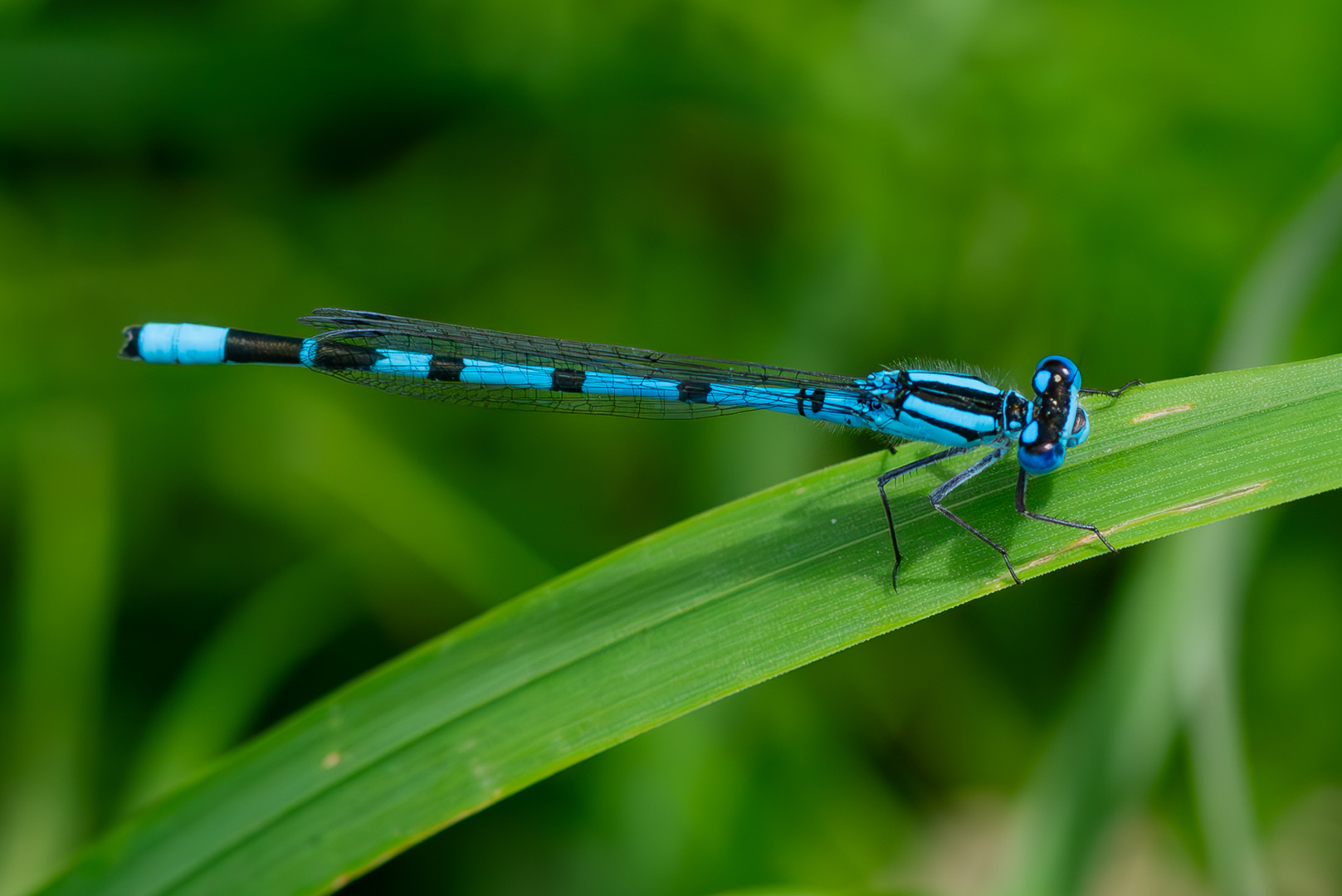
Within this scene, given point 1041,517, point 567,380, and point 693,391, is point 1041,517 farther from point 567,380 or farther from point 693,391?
point 567,380

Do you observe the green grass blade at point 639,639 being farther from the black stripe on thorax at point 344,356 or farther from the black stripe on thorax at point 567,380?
the black stripe on thorax at point 344,356

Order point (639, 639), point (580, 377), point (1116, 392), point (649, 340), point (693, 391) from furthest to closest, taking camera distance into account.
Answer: point (649, 340) → point (580, 377) → point (693, 391) → point (1116, 392) → point (639, 639)

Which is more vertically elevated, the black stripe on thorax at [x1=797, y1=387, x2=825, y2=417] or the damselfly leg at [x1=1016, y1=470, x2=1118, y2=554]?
the black stripe on thorax at [x1=797, y1=387, x2=825, y2=417]

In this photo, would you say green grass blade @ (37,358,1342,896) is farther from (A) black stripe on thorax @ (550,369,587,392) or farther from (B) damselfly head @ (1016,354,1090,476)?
(A) black stripe on thorax @ (550,369,587,392)

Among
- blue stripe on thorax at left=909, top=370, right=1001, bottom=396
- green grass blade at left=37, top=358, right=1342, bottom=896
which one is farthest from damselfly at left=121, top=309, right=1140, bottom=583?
green grass blade at left=37, top=358, right=1342, bottom=896

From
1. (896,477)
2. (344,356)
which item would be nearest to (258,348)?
(344,356)

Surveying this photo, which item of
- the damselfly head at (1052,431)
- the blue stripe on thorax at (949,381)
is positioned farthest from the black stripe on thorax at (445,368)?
the damselfly head at (1052,431)
